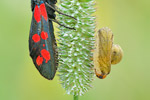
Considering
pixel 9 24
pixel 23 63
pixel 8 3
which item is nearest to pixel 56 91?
pixel 23 63

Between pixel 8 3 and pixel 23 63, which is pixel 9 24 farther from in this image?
pixel 23 63

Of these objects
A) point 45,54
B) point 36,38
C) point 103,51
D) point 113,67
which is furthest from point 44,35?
point 113,67

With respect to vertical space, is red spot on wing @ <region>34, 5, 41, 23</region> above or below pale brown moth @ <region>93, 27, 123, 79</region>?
above

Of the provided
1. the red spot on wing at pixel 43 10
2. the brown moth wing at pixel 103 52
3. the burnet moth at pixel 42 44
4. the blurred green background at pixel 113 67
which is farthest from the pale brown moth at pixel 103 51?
the blurred green background at pixel 113 67

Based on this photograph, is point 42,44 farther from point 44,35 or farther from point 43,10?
point 43,10

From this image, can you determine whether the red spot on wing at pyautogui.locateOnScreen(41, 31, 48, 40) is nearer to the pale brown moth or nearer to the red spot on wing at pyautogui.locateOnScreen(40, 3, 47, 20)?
the red spot on wing at pyautogui.locateOnScreen(40, 3, 47, 20)

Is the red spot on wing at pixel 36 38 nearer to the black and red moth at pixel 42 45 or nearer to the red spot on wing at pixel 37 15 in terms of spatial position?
the black and red moth at pixel 42 45

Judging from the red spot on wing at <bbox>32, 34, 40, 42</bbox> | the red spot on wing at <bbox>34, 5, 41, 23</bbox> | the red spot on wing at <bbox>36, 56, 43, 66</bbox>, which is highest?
the red spot on wing at <bbox>34, 5, 41, 23</bbox>

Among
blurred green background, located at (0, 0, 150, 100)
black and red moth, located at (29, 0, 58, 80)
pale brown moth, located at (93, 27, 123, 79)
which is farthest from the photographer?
blurred green background, located at (0, 0, 150, 100)

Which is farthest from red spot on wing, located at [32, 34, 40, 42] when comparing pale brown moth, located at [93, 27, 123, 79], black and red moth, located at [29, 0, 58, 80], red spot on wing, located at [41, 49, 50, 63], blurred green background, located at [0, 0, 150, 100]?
blurred green background, located at [0, 0, 150, 100]
